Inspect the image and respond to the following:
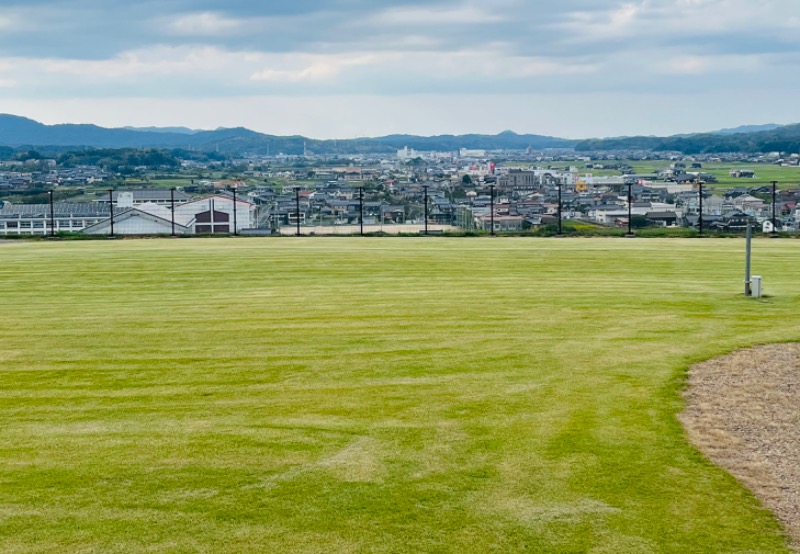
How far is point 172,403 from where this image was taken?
32.1 ft

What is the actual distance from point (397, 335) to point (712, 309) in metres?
5.35

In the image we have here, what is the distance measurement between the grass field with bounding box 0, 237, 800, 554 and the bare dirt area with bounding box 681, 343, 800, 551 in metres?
0.18

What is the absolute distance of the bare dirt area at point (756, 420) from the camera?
728 cm

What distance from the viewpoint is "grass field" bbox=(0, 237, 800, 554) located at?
647 centimetres

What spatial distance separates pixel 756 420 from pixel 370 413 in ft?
11.8

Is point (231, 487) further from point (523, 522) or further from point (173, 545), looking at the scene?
point (523, 522)

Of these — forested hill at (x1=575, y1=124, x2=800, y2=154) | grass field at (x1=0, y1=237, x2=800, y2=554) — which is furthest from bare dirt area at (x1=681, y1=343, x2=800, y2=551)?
forested hill at (x1=575, y1=124, x2=800, y2=154)

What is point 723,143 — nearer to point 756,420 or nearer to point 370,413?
point 756,420

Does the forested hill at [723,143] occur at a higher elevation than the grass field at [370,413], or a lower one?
higher

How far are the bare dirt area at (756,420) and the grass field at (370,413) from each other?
179 mm

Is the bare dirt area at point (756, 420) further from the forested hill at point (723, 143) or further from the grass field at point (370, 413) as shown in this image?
the forested hill at point (723, 143)

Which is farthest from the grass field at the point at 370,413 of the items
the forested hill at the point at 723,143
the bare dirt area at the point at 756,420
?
the forested hill at the point at 723,143

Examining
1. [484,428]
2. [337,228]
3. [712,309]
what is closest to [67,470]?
[484,428]

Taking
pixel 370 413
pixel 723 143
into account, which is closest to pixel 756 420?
pixel 370 413
